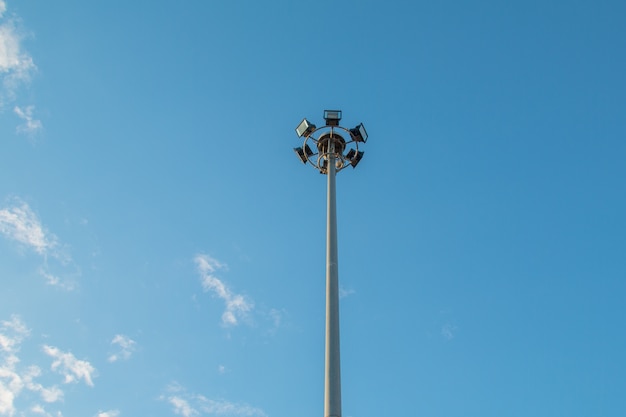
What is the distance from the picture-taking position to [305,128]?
21562mm

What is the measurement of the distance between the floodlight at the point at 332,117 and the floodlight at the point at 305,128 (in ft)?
1.87

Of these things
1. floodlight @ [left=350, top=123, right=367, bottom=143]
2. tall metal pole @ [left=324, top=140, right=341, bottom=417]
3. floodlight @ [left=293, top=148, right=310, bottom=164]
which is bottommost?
tall metal pole @ [left=324, top=140, right=341, bottom=417]

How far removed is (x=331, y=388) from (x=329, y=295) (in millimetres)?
2633

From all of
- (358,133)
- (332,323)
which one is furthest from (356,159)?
(332,323)

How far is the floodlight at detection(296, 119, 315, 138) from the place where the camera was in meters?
21.5

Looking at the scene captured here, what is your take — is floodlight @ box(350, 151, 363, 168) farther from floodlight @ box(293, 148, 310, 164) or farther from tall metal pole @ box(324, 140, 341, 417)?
tall metal pole @ box(324, 140, 341, 417)

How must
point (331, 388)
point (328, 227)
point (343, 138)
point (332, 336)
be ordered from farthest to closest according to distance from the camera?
point (343, 138)
point (328, 227)
point (332, 336)
point (331, 388)

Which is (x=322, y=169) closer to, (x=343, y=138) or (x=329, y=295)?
(x=343, y=138)

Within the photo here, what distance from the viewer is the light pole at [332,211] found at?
14.2 metres

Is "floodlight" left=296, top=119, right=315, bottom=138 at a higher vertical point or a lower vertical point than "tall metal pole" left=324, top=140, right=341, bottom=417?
higher

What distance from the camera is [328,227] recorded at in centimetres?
1797

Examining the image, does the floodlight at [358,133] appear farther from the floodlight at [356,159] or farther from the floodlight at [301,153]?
the floodlight at [301,153]

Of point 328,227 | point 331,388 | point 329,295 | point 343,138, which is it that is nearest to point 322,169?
point 343,138

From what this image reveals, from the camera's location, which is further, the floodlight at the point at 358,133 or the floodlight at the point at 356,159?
the floodlight at the point at 356,159
